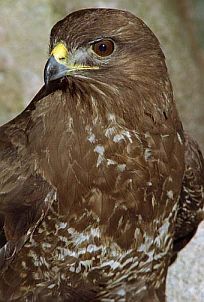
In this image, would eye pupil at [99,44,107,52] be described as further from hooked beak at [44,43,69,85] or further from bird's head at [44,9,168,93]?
hooked beak at [44,43,69,85]

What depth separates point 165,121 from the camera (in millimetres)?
4387

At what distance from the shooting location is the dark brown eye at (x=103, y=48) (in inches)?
157

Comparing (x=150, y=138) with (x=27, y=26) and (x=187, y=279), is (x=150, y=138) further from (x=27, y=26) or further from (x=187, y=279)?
(x=27, y=26)

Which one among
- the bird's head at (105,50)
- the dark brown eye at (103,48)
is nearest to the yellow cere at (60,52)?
the bird's head at (105,50)

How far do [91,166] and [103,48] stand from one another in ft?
1.90

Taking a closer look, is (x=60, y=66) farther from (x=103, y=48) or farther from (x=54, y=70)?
(x=103, y=48)

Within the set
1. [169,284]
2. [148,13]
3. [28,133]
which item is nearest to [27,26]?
[148,13]

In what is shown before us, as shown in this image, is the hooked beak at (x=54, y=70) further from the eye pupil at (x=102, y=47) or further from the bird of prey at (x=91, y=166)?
the eye pupil at (x=102, y=47)

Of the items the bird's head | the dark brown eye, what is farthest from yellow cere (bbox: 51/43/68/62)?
the dark brown eye

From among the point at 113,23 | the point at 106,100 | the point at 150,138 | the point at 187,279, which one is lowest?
the point at 187,279

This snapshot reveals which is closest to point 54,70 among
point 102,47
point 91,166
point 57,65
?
point 57,65

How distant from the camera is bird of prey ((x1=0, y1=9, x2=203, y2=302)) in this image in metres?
4.07

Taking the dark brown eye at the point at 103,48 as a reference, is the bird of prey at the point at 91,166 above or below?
below

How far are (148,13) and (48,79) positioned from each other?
383cm
